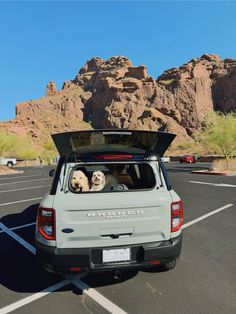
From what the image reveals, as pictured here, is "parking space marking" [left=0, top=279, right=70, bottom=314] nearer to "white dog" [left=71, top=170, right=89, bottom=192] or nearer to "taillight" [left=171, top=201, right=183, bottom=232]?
"white dog" [left=71, top=170, right=89, bottom=192]

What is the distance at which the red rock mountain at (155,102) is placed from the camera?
294ft

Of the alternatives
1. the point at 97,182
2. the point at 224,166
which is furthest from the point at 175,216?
the point at 224,166

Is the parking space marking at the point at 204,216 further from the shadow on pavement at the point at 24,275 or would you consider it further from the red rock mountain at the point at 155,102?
the red rock mountain at the point at 155,102

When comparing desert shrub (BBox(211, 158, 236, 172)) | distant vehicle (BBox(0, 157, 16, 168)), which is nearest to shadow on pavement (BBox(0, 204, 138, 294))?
desert shrub (BBox(211, 158, 236, 172))

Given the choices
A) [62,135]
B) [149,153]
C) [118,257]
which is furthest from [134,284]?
[62,135]

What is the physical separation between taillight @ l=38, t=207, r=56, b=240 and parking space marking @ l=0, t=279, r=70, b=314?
0.83m

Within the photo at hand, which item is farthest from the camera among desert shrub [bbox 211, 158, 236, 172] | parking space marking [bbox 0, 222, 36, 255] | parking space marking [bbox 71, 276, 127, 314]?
desert shrub [bbox 211, 158, 236, 172]

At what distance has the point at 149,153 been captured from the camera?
3543mm

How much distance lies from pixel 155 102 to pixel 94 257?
9593 cm

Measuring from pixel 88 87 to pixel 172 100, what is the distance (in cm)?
6519

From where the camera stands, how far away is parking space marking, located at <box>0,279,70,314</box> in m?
2.94

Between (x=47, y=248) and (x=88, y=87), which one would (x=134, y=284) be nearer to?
(x=47, y=248)

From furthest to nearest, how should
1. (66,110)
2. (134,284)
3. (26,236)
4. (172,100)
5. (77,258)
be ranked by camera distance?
1. (66,110)
2. (172,100)
3. (26,236)
4. (134,284)
5. (77,258)

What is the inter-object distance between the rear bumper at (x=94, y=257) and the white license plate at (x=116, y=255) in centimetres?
3
